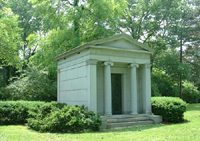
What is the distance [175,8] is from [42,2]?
49.0 ft

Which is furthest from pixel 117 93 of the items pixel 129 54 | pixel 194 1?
pixel 194 1

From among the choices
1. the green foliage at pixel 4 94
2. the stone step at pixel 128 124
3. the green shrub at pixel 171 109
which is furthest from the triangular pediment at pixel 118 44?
the green foliage at pixel 4 94

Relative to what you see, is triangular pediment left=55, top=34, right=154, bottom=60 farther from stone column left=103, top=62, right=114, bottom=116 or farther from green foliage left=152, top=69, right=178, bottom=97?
green foliage left=152, top=69, right=178, bottom=97

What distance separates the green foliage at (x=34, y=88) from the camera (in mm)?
19766

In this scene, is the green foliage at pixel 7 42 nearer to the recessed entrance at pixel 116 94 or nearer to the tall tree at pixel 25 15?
the recessed entrance at pixel 116 94

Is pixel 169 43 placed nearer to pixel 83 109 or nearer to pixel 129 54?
pixel 129 54

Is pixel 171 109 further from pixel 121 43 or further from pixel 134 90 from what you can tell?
pixel 121 43

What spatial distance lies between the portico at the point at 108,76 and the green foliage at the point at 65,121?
1.30 metres

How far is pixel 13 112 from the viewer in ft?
39.8

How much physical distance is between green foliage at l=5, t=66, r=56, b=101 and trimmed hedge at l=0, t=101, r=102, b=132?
717 cm

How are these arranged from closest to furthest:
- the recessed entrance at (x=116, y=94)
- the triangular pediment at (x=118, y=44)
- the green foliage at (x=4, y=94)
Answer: the triangular pediment at (x=118, y=44) < the recessed entrance at (x=116, y=94) < the green foliage at (x=4, y=94)

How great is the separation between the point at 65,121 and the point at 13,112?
3.70 metres

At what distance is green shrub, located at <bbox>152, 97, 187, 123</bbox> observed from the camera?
12.8 m

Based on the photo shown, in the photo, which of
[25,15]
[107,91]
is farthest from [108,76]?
[25,15]
